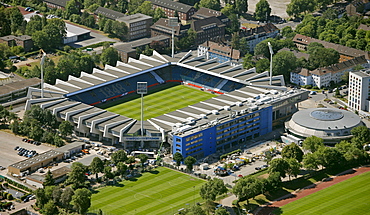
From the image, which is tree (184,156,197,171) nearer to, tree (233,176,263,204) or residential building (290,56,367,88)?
tree (233,176,263,204)

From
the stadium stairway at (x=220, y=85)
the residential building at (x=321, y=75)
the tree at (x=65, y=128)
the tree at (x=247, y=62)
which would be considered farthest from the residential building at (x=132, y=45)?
the tree at (x=65, y=128)

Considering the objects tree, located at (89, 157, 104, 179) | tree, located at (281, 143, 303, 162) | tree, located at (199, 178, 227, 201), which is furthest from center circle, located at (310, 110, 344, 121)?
tree, located at (89, 157, 104, 179)

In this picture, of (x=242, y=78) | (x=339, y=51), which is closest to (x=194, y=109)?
(x=242, y=78)

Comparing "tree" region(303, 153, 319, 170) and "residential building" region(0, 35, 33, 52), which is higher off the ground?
"residential building" region(0, 35, 33, 52)

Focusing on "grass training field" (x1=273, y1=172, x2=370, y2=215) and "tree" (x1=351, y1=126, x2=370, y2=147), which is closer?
"grass training field" (x1=273, y1=172, x2=370, y2=215)

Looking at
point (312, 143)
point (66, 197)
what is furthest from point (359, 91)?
point (66, 197)

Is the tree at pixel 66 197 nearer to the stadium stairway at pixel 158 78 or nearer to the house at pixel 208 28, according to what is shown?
the stadium stairway at pixel 158 78

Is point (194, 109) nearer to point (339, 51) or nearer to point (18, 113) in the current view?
point (18, 113)
